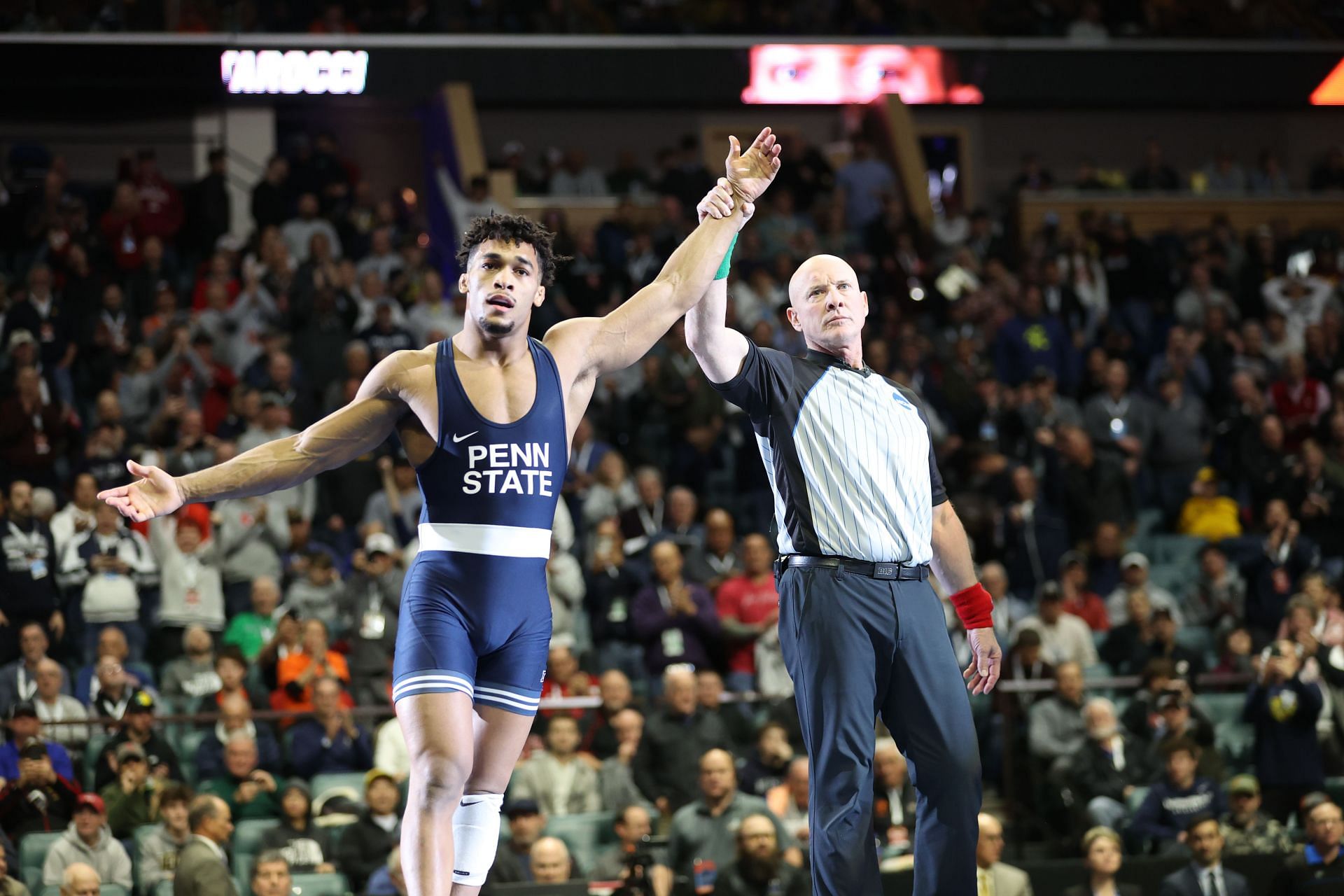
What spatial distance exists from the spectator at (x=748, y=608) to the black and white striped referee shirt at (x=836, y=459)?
5.95 metres

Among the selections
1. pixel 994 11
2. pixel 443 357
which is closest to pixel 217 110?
pixel 994 11

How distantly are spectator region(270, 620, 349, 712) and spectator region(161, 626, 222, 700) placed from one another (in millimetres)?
398

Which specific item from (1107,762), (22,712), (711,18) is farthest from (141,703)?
(711,18)

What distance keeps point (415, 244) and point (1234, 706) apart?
8.42m

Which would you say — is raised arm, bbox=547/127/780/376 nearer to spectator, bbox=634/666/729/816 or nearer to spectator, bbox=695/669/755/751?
spectator, bbox=634/666/729/816

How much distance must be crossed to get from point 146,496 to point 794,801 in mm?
6065

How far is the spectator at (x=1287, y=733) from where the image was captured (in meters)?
11.3

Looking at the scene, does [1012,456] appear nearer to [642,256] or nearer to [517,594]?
[642,256]

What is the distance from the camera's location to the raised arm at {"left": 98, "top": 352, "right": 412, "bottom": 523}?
5051 millimetres

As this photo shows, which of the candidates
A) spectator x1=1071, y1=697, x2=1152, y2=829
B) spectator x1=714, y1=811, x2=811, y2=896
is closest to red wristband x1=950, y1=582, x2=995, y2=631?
spectator x1=714, y1=811, x2=811, y2=896

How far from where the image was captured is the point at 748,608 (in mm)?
11906

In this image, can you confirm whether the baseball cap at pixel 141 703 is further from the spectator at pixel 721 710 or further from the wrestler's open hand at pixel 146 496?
the wrestler's open hand at pixel 146 496

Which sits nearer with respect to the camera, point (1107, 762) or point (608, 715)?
point (608, 715)

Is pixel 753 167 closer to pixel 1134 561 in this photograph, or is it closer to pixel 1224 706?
pixel 1224 706
